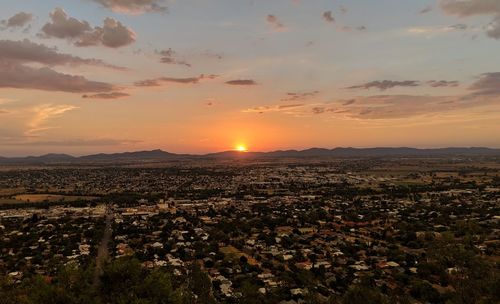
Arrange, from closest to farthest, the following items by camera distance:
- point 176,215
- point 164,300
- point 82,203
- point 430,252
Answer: point 164,300, point 430,252, point 176,215, point 82,203

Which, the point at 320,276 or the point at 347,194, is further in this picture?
the point at 347,194

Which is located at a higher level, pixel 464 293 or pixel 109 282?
pixel 109 282

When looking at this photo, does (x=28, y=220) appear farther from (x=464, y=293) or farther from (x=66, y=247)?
(x=464, y=293)

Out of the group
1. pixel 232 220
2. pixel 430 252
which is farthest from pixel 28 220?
pixel 430 252

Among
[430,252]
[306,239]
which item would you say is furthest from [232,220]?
[430,252]

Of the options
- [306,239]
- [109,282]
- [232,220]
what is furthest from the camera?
[232,220]

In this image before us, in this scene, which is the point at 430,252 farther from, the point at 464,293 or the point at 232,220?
the point at 232,220

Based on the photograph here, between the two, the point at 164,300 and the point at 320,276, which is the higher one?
the point at 164,300

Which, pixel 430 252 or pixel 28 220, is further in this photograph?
pixel 28 220

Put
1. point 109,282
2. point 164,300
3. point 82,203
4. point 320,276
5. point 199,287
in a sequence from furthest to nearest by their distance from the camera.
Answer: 1. point 82,203
2. point 320,276
3. point 199,287
4. point 109,282
5. point 164,300
